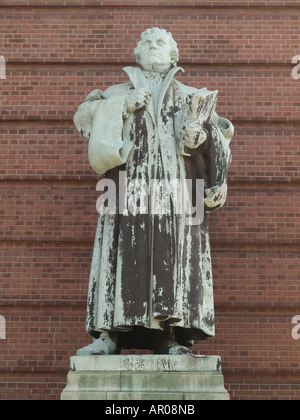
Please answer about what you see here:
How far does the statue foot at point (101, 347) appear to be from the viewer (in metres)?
6.59

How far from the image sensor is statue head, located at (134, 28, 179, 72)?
7254mm

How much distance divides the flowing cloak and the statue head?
0.10 meters

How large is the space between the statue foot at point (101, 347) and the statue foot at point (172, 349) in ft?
1.09

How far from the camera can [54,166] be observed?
9867mm

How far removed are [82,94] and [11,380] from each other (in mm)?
3124

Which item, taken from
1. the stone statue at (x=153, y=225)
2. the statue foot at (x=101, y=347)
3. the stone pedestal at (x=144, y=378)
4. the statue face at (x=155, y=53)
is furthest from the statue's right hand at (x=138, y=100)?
the stone pedestal at (x=144, y=378)

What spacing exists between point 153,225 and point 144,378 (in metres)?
1.12

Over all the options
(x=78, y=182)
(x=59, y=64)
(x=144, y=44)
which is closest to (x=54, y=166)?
(x=78, y=182)

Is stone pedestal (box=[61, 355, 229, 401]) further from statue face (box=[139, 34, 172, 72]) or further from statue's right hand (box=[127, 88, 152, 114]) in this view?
statue face (box=[139, 34, 172, 72])

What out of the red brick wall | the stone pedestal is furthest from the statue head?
the red brick wall

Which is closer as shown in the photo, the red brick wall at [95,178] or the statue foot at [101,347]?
the statue foot at [101,347]

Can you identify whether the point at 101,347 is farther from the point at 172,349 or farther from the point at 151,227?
the point at 151,227

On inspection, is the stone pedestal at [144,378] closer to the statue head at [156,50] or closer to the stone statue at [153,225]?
the stone statue at [153,225]

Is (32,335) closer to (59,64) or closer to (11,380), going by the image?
(11,380)
